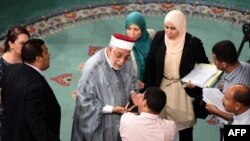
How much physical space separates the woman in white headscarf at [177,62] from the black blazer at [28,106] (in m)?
1.08

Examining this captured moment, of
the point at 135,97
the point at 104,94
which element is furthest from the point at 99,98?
the point at 135,97

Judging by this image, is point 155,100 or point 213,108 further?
point 213,108

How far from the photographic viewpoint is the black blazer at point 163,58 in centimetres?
326

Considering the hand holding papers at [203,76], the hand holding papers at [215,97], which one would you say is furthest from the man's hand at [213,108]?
the hand holding papers at [203,76]

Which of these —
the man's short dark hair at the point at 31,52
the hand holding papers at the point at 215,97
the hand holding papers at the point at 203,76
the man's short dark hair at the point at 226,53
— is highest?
the man's short dark hair at the point at 31,52

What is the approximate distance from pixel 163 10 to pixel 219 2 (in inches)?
37.7

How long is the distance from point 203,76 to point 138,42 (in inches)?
25.2

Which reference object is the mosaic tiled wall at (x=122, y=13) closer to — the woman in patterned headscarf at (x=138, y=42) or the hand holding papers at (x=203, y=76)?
the woman in patterned headscarf at (x=138, y=42)

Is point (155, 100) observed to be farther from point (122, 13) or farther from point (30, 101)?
point (122, 13)

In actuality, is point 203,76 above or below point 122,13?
below

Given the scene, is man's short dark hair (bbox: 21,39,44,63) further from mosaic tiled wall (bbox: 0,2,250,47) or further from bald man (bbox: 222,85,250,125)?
mosaic tiled wall (bbox: 0,2,250,47)

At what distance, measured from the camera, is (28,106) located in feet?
7.81

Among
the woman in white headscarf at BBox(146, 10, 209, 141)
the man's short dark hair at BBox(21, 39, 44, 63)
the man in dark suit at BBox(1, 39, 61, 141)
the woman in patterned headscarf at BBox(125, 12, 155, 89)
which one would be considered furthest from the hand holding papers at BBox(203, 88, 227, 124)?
the man's short dark hair at BBox(21, 39, 44, 63)

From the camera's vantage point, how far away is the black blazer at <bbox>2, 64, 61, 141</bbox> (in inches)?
93.8
